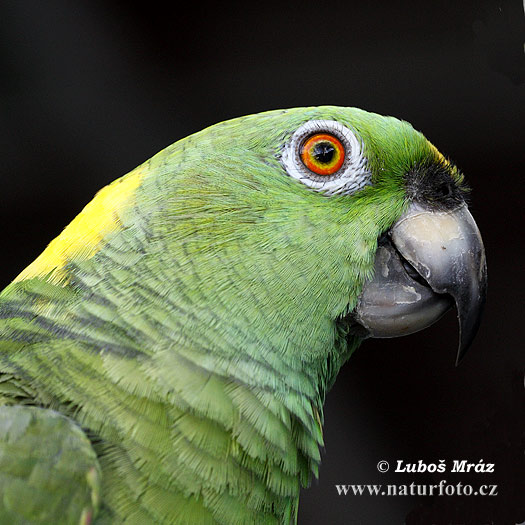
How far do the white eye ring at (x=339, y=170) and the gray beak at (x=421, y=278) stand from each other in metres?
0.10

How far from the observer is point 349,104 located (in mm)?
2408

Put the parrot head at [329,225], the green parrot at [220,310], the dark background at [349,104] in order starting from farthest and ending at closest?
the dark background at [349,104] < the parrot head at [329,225] < the green parrot at [220,310]

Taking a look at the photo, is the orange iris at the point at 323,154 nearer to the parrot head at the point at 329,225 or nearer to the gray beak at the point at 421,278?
the parrot head at the point at 329,225

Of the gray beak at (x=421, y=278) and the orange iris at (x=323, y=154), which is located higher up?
the orange iris at (x=323, y=154)

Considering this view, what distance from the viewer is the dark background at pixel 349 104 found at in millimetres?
2193

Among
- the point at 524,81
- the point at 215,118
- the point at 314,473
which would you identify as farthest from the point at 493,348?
the point at 314,473

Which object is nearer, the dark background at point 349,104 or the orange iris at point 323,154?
the orange iris at point 323,154

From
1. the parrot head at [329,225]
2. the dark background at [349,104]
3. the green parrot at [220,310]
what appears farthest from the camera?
the dark background at [349,104]

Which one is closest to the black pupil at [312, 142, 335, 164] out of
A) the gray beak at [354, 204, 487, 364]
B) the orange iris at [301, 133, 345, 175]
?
the orange iris at [301, 133, 345, 175]

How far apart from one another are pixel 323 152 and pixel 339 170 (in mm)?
44

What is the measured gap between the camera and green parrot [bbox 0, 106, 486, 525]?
34.4 inches

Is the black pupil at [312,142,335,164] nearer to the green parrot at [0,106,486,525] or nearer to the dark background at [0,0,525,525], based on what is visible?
the green parrot at [0,106,486,525]

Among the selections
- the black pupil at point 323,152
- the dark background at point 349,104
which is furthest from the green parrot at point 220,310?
the dark background at point 349,104

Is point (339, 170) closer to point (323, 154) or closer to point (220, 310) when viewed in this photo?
point (323, 154)
